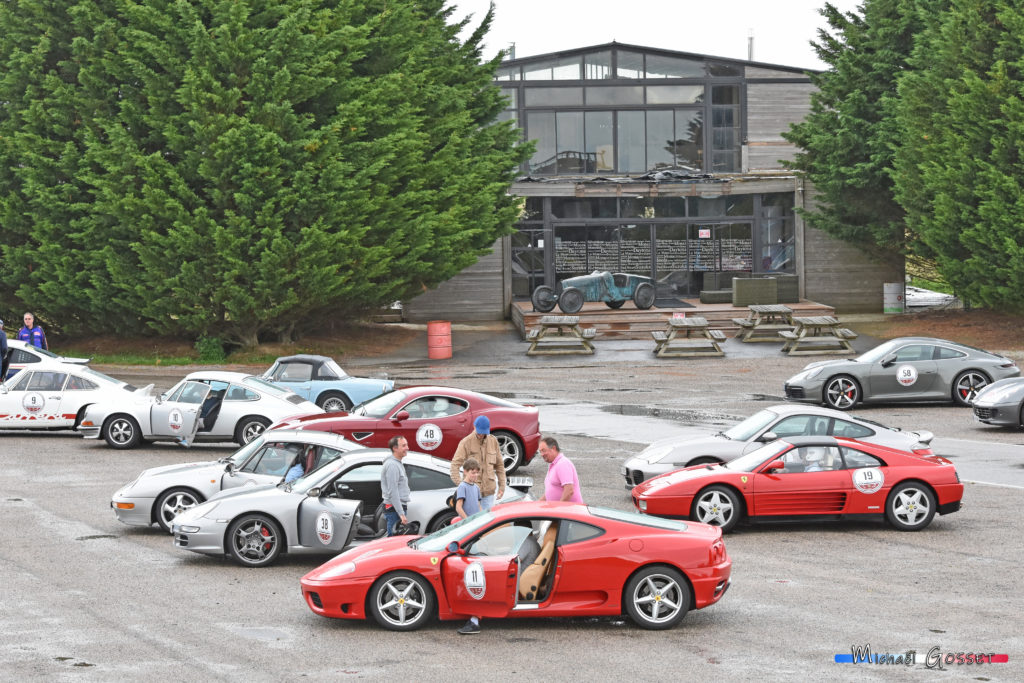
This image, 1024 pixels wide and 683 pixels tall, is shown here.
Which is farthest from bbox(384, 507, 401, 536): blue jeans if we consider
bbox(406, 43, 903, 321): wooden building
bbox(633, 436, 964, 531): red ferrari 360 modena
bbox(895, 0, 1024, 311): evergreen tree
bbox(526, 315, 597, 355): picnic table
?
bbox(406, 43, 903, 321): wooden building

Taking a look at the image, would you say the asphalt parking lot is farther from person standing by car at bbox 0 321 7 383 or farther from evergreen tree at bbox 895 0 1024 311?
evergreen tree at bbox 895 0 1024 311

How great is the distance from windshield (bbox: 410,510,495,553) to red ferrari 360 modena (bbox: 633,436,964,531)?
3976mm

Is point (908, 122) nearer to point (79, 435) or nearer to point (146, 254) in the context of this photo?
point (146, 254)

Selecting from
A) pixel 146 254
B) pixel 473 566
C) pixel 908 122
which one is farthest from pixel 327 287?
pixel 473 566

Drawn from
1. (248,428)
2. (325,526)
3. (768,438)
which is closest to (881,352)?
(768,438)

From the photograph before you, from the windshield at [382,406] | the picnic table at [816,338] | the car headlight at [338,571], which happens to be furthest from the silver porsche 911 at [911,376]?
the car headlight at [338,571]

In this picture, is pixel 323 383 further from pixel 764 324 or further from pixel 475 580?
pixel 764 324

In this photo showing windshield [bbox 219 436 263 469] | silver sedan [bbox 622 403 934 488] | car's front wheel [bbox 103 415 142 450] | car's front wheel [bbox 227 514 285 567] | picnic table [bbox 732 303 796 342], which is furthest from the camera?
picnic table [bbox 732 303 796 342]

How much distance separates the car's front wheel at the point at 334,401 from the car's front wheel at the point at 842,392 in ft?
32.3

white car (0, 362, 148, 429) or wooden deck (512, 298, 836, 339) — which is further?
wooden deck (512, 298, 836, 339)

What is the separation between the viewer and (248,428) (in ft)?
70.3

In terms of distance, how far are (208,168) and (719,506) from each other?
22531 millimetres

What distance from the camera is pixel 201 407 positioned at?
21422mm

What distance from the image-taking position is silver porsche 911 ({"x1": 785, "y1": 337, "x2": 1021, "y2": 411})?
26.0 meters
